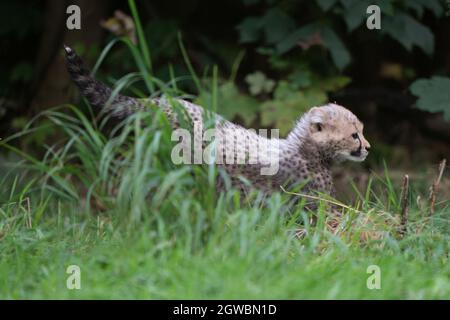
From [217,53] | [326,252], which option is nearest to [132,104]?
[326,252]

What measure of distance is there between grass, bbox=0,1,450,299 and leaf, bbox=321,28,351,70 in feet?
6.91

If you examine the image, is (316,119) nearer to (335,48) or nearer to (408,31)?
(335,48)

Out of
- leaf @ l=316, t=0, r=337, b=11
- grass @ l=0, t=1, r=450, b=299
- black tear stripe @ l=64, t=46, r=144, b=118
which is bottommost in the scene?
grass @ l=0, t=1, r=450, b=299

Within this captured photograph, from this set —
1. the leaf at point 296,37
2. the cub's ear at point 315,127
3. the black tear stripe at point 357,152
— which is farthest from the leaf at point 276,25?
the black tear stripe at point 357,152

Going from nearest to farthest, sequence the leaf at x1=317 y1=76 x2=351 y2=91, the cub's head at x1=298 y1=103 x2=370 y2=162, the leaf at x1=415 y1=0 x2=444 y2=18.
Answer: the cub's head at x1=298 y1=103 x2=370 y2=162 < the leaf at x1=415 y1=0 x2=444 y2=18 < the leaf at x1=317 y1=76 x2=351 y2=91

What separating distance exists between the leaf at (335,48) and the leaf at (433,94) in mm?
685

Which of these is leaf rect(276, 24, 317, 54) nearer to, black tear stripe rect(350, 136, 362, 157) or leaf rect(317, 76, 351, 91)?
leaf rect(317, 76, 351, 91)

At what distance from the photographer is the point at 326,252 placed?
437 centimetres

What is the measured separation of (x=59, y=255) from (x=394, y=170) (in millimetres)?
4556

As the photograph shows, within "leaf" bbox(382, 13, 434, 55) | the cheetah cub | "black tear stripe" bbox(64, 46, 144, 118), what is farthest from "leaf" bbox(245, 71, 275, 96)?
"black tear stripe" bbox(64, 46, 144, 118)

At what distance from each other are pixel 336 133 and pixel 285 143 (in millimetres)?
355

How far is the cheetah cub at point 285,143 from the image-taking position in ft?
16.8

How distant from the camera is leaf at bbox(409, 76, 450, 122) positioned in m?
6.12
